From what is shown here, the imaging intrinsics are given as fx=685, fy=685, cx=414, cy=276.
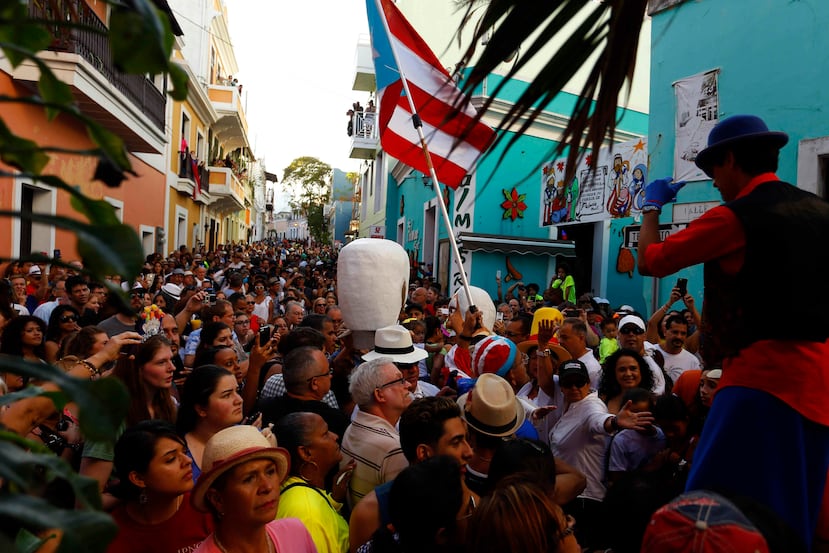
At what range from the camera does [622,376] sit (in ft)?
14.6

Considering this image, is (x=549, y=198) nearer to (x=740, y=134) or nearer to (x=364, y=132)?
(x=740, y=134)

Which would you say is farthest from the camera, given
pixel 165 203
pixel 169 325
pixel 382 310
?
pixel 165 203

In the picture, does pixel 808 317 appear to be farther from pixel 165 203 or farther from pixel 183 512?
pixel 165 203

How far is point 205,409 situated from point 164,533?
812mm

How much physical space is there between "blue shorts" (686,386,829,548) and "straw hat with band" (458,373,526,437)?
38.7 inches

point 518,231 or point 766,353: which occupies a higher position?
point 518,231

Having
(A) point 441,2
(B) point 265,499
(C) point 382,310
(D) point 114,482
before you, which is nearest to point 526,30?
(B) point 265,499

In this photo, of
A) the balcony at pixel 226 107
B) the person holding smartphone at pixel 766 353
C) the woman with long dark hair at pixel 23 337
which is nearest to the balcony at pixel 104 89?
the woman with long dark hair at pixel 23 337

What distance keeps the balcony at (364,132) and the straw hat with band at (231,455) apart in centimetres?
2992

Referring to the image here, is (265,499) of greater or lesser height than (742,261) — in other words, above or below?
below

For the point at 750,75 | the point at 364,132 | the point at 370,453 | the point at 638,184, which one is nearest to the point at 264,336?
the point at 370,453

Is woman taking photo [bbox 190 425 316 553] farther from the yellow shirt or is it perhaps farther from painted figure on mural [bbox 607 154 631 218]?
painted figure on mural [bbox 607 154 631 218]

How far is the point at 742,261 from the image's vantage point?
228 centimetres

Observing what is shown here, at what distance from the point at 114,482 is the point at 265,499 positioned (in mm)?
848
